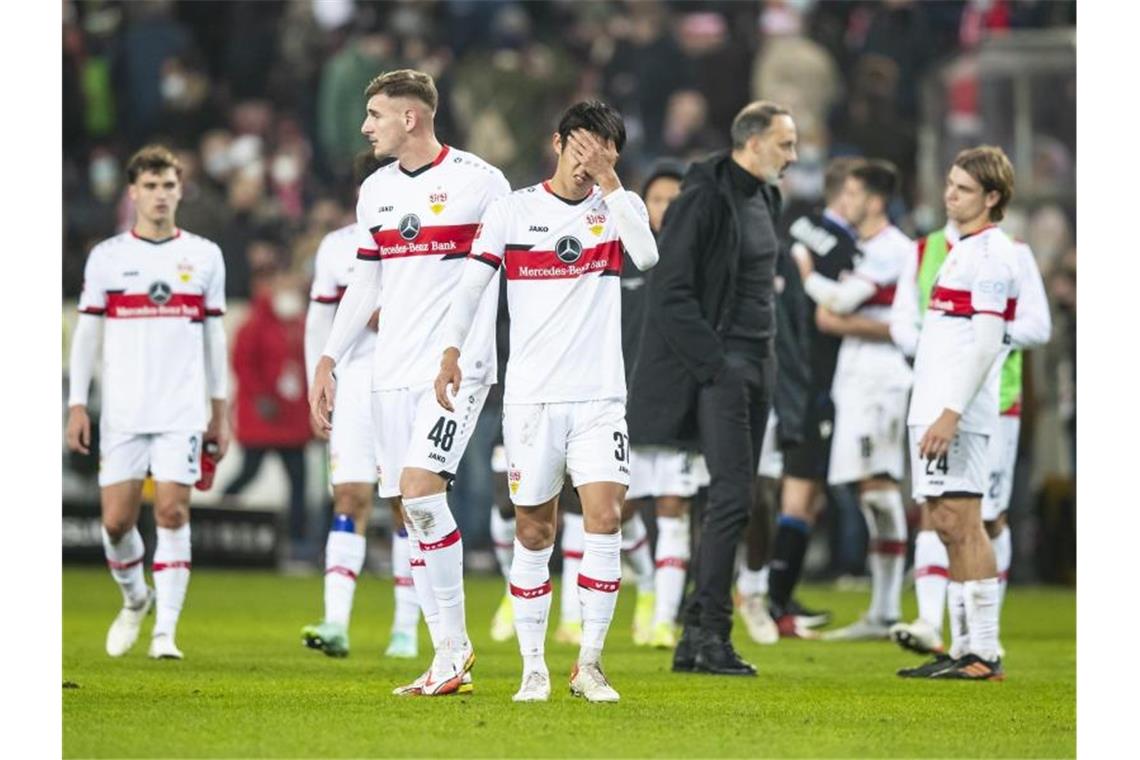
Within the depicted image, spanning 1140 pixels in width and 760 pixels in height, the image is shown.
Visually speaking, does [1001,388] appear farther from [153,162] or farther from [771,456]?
[153,162]

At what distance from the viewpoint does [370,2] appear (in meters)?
24.8

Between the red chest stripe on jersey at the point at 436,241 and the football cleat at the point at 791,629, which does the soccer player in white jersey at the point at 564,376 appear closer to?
the red chest stripe on jersey at the point at 436,241

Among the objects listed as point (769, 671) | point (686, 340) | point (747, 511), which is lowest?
point (769, 671)

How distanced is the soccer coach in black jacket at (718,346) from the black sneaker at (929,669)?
826 millimetres

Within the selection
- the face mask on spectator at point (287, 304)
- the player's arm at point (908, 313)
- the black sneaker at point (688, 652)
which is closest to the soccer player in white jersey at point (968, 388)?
the player's arm at point (908, 313)

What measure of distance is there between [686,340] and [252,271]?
33.2ft

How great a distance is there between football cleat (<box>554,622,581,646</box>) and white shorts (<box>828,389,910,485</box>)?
1886 millimetres

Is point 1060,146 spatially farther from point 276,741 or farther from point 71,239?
point 276,741

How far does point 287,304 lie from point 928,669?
10.2 metres

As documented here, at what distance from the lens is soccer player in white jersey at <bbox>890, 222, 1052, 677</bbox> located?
10.8 m

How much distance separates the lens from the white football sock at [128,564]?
1145 centimetres

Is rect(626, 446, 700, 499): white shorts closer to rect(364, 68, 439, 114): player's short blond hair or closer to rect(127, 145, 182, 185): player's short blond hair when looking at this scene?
rect(127, 145, 182, 185): player's short blond hair

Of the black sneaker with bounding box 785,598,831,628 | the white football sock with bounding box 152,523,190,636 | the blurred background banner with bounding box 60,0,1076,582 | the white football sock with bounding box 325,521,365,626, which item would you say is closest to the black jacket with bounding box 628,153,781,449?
the white football sock with bounding box 325,521,365,626

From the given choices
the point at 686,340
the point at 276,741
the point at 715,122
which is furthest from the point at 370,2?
the point at 276,741
